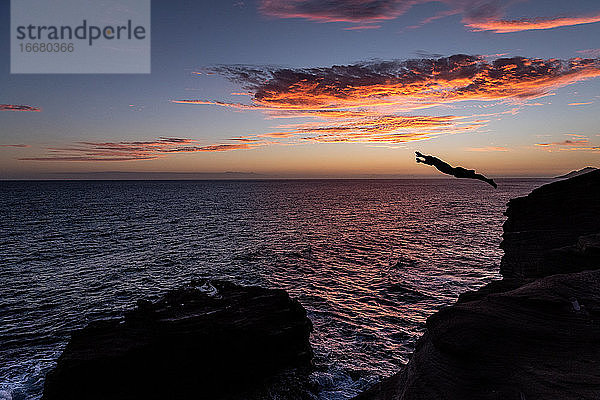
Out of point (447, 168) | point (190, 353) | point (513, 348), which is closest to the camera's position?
point (513, 348)

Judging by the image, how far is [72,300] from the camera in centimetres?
2705

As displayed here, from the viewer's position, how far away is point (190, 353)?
52.7 ft

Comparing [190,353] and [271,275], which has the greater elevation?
[190,353]

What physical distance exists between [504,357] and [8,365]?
76.5ft

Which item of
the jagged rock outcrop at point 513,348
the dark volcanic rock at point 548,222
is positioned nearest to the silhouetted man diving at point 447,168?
the jagged rock outcrop at point 513,348

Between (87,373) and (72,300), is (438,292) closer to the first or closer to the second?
(87,373)

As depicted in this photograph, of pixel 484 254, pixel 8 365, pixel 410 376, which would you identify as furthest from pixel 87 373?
pixel 484 254

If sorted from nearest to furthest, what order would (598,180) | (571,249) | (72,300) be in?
(571,249) → (598,180) → (72,300)

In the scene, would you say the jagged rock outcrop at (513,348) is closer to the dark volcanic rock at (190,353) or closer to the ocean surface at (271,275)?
the dark volcanic rock at (190,353)

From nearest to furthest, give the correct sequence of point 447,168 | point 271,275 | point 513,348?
point 513,348, point 447,168, point 271,275

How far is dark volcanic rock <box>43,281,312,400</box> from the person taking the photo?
580 inches

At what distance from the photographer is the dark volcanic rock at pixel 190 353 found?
48.3 ft

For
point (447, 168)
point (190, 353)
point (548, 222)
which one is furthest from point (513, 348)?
point (548, 222)

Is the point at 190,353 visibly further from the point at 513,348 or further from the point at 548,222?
the point at 548,222
